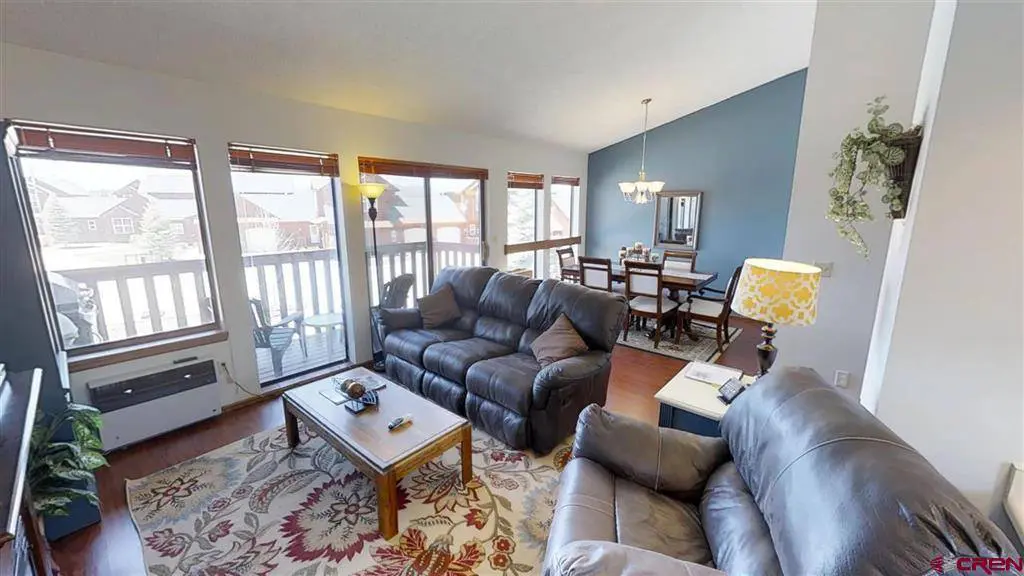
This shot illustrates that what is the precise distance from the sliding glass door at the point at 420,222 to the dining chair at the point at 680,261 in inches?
95.4

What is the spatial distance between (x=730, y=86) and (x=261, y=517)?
601 cm

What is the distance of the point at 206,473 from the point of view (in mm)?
2438

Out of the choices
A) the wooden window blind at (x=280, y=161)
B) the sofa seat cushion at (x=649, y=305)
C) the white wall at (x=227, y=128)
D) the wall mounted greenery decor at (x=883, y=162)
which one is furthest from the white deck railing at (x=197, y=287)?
the wall mounted greenery decor at (x=883, y=162)

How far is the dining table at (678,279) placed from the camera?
4.35m

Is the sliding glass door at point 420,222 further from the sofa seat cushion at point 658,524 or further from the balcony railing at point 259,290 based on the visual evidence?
the sofa seat cushion at point 658,524

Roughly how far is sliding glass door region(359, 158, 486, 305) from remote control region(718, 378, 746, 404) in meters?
2.99

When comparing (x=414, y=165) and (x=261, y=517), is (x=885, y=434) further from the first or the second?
(x=414, y=165)

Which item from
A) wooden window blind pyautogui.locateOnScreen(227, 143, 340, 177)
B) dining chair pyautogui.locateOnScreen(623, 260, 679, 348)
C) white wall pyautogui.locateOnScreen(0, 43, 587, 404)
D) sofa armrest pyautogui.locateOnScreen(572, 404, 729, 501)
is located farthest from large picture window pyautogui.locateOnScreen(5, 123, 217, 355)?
dining chair pyautogui.locateOnScreen(623, 260, 679, 348)

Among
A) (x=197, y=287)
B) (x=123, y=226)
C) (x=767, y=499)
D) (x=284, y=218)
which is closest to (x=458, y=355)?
(x=284, y=218)

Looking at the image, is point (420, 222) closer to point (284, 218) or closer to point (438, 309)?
point (438, 309)

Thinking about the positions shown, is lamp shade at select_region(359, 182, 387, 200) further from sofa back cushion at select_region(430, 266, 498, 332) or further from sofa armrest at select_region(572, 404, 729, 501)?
sofa armrest at select_region(572, 404, 729, 501)

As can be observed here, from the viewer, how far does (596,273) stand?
15.6 feet

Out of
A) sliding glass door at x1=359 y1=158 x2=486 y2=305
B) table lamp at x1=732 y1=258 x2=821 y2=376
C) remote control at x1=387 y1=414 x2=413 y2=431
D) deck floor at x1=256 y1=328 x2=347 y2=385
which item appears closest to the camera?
table lamp at x1=732 y1=258 x2=821 y2=376

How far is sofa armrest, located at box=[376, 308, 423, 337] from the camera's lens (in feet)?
11.8
